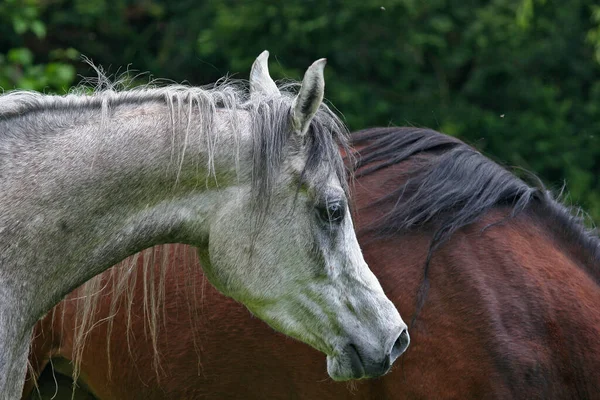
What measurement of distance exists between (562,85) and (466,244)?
22.2 ft

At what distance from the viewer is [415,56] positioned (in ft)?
A: 30.0

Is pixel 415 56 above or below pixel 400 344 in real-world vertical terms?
below

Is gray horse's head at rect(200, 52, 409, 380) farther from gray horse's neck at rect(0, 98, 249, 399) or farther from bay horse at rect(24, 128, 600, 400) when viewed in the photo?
bay horse at rect(24, 128, 600, 400)

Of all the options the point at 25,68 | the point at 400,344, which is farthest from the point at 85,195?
the point at 25,68

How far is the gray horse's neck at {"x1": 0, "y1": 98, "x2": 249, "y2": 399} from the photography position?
8.78 ft

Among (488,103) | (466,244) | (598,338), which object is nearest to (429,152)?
(466,244)

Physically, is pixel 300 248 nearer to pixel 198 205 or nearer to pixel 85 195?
pixel 198 205

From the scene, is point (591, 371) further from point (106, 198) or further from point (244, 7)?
point (244, 7)

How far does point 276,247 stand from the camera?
287 cm

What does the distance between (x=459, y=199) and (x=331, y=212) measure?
29.9 inches

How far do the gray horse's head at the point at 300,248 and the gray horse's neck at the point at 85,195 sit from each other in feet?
0.28

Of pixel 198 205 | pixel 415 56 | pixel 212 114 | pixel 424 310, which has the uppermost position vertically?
pixel 212 114

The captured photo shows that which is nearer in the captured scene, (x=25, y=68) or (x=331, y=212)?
(x=331, y=212)

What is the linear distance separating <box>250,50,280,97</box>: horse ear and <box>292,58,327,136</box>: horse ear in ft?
0.56
